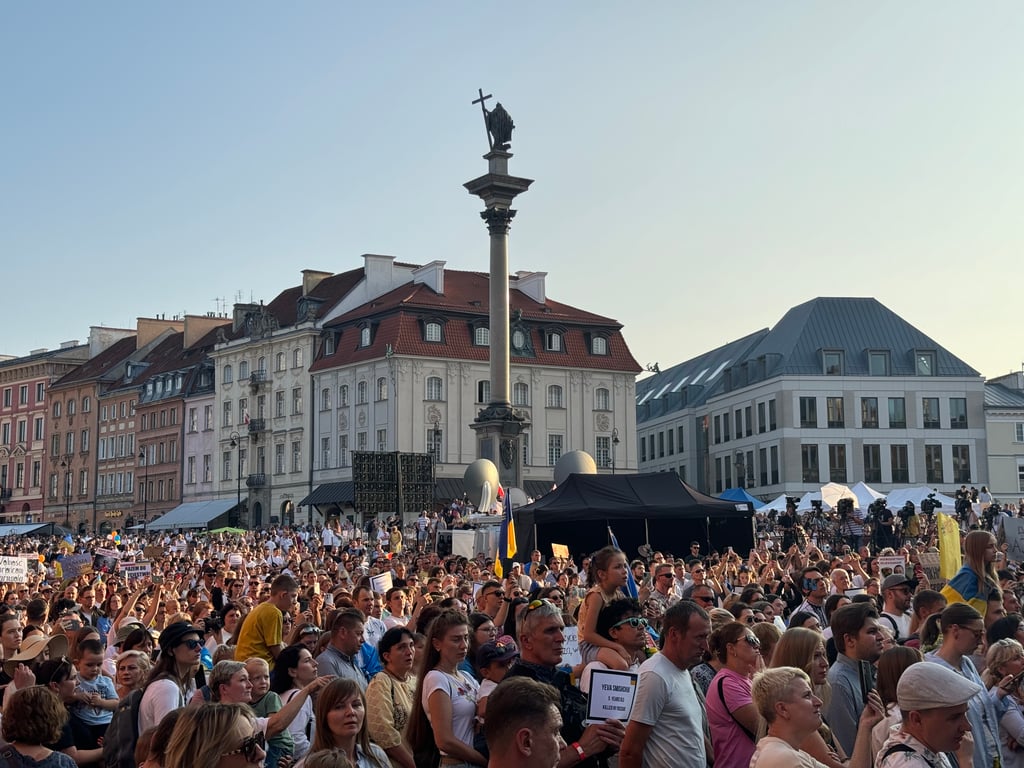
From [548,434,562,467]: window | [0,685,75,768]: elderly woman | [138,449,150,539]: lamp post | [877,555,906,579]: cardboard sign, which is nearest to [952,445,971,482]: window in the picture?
[548,434,562,467]: window

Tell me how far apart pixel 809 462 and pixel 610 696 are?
75869mm

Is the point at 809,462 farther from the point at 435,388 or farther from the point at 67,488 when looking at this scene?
the point at 67,488

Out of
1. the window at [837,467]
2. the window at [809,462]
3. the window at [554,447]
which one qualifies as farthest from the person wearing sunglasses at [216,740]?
the window at [837,467]

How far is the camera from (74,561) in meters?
26.2

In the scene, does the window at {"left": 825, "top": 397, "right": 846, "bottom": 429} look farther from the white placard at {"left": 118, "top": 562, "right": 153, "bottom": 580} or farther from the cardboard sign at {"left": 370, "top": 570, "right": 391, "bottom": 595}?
the cardboard sign at {"left": 370, "top": 570, "right": 391, "bottom": 595}

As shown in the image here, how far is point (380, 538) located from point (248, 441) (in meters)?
44.0

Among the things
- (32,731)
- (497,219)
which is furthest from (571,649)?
(497,219)

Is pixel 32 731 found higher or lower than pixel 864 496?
lower

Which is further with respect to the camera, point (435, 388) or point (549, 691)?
point (435, 388)

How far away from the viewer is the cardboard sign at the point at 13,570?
20.6m

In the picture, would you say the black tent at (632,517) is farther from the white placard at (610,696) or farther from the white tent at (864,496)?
the white placard at (610,696)

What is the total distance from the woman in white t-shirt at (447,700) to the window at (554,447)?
72.9m

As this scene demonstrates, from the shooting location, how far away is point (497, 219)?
49281mm

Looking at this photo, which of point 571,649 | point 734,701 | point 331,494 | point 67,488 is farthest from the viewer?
point 67,488
